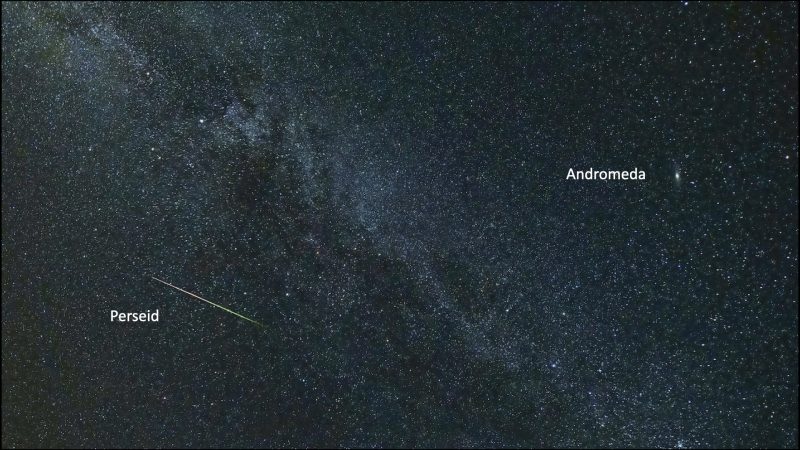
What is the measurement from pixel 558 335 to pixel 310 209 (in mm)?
790

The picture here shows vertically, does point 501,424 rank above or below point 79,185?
below

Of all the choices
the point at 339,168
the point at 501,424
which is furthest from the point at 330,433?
the point at 339,168

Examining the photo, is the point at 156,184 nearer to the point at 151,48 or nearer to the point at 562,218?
the point at 151,48

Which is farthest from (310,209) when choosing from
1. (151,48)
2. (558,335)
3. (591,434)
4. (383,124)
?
(591,434)

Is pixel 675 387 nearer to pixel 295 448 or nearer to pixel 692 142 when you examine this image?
pixel 692 142

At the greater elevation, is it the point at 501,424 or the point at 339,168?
the point at 339,168

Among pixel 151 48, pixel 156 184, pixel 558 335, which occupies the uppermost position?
pixel 151 48

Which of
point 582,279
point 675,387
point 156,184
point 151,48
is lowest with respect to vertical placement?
point 675,387

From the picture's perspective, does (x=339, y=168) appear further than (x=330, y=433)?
No

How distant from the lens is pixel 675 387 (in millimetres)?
1412

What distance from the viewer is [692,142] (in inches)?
53.6

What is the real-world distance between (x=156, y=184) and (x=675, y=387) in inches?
62.7

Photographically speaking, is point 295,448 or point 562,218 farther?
point 295,448

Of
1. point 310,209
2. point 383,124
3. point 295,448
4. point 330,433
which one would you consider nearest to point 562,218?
point 383,124
